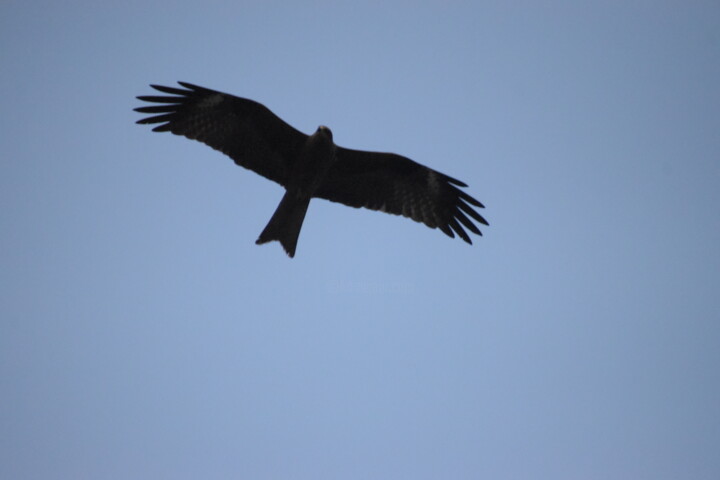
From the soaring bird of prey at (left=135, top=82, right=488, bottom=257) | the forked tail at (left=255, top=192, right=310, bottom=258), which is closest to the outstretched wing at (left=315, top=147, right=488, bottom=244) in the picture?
the soaring bird of prey at (left=135, top=82, right=488, bottom=257)

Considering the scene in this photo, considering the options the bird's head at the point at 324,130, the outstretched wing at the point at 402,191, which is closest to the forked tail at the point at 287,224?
the outstretched wing at the point at 402,191

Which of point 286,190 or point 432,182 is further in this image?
point 432,182

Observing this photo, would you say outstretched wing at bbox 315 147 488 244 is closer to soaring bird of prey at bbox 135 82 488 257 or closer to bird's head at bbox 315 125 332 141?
soaring bird of prey at bbox 135 82 488 257

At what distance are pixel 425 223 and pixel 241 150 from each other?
227 cm

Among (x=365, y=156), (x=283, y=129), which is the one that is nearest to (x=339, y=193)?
(x=365, y=156)

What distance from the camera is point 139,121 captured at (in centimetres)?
696

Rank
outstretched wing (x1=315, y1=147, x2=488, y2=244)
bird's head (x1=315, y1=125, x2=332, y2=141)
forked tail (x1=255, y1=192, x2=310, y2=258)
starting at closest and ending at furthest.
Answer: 1. forked tail (x1=255, y1=192, x2=310, y2=258)
2. bird's head (x1=315, y1=125, x2=332, y2=141)
3. outstretched wing (x1=315, y1=147, x2=488, y2=244)

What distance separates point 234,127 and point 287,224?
49.6 inches

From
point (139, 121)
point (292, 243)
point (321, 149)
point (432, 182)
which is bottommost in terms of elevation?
point (292, 243)

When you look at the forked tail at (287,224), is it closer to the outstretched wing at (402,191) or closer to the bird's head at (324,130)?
the outstretched wing at (402,191)

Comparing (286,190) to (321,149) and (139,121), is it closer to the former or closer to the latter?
(321,149)

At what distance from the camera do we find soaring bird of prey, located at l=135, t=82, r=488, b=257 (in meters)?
7.14

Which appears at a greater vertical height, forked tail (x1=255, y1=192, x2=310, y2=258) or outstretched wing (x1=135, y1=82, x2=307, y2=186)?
outstretched wing (x1=135, y1=82, x2=307, y2=186)

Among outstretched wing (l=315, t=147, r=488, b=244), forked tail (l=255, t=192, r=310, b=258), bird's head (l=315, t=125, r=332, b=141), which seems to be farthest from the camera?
outstretched wing (l=315, t=147, r=488, b=244)
